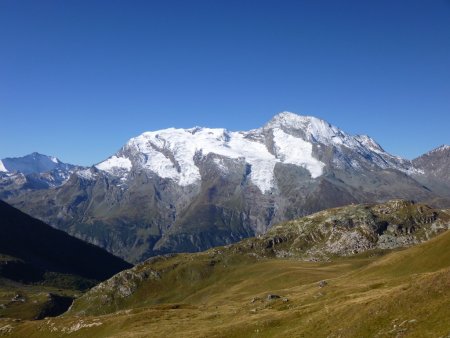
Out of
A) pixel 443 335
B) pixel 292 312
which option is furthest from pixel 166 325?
pixel 443 335

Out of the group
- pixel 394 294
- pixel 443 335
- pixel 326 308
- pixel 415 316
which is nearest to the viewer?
pixel 443 335

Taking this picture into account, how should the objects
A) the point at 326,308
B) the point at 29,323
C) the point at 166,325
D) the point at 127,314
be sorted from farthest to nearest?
the point at 29,323 < the point at 127,314 < the point at 166,325 < the point at 326,308

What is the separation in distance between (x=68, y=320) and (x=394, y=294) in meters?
84.4

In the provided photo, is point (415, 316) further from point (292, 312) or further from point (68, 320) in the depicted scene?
point (68, 320)

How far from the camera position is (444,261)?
3991 inches

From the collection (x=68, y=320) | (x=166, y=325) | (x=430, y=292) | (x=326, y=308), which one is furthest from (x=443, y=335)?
(x=68, y=320)

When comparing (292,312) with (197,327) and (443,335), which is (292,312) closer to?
(197,327)

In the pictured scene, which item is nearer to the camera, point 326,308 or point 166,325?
point 326,308

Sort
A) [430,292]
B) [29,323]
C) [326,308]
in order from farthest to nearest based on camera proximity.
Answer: [29,323] < [326,308] < [430,292]

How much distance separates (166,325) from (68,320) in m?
34.8

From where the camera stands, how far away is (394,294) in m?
58.9

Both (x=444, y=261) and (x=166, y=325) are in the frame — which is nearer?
(x=166, y=325)

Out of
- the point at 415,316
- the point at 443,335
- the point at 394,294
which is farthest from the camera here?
the point at 394,294

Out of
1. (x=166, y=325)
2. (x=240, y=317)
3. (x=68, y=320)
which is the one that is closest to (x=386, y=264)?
(x=240, y=317)
